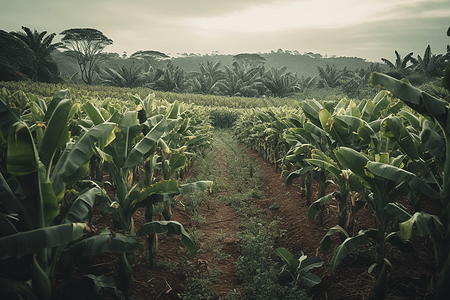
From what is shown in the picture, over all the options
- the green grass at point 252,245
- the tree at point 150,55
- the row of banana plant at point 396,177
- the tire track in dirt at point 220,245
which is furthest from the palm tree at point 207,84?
the row of banana plant at point 396,177

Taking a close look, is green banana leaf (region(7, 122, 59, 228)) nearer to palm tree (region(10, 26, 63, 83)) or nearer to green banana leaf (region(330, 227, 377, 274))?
green banana leaf (region(330, 227, 377, 274))

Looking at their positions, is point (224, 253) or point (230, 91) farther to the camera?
point (230, 91)

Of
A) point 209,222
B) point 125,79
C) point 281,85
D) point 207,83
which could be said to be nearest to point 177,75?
point 207,83

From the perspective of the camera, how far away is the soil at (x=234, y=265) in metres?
3.40

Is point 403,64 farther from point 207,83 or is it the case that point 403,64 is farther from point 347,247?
point 347,247

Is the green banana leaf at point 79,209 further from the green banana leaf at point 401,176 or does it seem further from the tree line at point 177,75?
the tree line at point 177,75

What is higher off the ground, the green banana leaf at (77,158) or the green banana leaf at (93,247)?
the green banana leaf at (77,158)

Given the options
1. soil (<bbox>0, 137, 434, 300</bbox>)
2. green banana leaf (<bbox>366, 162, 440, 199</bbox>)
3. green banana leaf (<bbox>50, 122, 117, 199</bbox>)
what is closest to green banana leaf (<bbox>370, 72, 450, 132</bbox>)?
green banana leaf (<bbox>366, 162, 440, 199</bbox>)

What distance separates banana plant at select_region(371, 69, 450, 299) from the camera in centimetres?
256

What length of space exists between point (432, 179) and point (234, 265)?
2.74m

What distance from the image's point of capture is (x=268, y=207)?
6.73m

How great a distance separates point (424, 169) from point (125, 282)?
3.07 m

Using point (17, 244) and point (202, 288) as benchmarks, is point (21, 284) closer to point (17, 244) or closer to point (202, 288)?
point (17, 244)

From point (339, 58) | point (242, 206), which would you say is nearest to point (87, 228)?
point (242, 206)
